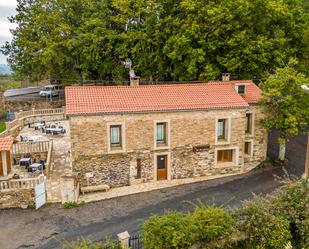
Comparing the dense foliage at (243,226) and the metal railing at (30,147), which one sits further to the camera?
the metal railing at (30,147)

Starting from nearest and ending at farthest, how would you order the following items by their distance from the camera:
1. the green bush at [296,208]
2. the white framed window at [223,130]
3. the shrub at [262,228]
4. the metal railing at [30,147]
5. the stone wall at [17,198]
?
the shrub at [262,228]
the green bush at [296,208]
the stone wall at [17,198]
the white framed window at [223,130]
the metal railing at [30,147]

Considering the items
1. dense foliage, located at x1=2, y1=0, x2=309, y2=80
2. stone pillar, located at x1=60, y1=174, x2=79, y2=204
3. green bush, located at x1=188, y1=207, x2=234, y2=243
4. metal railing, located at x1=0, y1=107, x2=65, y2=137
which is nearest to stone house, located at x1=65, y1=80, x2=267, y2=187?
stone pillar, located at x1=60, y1=174, x2=79, y2=204

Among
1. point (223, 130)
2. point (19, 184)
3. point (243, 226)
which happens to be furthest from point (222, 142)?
point (19, 184)

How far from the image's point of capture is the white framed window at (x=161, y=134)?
1970cm

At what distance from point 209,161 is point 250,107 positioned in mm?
5020

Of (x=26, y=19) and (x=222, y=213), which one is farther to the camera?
(x=26, y=19)

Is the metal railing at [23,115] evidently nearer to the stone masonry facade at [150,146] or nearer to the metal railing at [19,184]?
the metal railing at [19,184]

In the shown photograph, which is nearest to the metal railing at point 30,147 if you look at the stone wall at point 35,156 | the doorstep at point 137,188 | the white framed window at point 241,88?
the stone wall at point 35,156

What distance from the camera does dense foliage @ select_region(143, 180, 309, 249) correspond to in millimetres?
10500

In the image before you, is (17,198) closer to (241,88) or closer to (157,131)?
(157,131)

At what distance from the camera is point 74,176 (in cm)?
1812

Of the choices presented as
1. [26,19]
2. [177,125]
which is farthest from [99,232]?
[26,19]

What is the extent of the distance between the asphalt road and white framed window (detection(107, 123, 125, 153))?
309 cm

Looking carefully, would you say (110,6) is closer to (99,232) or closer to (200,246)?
(99,232)
